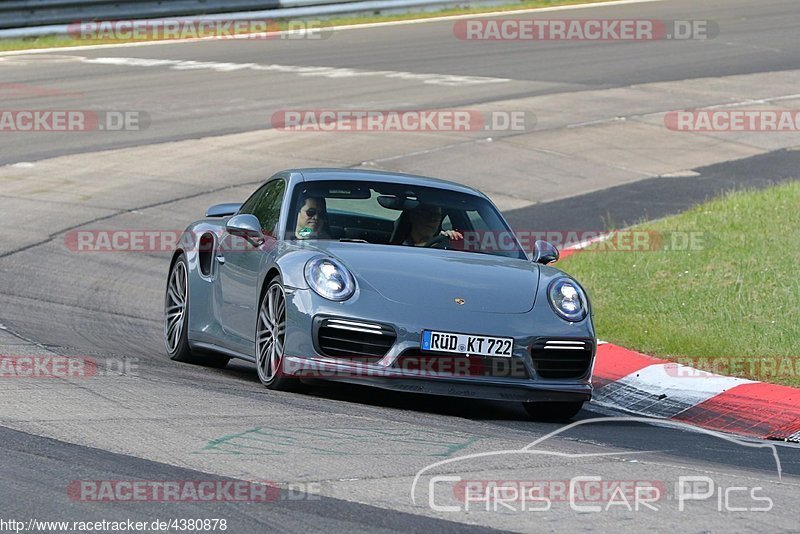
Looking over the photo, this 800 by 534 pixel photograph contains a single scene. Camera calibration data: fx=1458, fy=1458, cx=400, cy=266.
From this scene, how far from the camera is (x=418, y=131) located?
20719 millimetres

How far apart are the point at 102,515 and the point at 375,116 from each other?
16668 mm

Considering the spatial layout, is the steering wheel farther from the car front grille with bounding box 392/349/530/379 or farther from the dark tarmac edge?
the dark tarmac edge

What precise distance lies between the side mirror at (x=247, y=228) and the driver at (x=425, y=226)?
882 mm

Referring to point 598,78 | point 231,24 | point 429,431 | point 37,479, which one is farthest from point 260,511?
point 231,24

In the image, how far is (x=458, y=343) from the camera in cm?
762

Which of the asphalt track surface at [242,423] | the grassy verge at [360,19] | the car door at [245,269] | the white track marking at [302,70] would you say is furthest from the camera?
the grassy verge at [360,19]

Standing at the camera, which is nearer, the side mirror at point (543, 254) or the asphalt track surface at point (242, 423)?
the asphalt track surface at point (242, 423)

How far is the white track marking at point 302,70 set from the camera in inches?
973

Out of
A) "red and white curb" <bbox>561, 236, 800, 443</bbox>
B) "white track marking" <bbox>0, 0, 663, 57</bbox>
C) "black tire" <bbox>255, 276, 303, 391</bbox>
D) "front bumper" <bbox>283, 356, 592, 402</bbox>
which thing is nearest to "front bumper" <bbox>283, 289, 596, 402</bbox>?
"front bumper" <bbox>283, 356, 592, 402</bbox>

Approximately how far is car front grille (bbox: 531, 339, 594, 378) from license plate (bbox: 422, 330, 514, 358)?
0.27 m

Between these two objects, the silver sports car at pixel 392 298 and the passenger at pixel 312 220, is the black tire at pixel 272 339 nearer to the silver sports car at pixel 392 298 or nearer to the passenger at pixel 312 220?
the silver sports car at pixel 392 298

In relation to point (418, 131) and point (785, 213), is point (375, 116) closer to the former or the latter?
point (418, 131)

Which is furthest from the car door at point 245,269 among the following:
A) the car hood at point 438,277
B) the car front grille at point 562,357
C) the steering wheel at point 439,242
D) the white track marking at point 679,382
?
the white track marking at point 679,382

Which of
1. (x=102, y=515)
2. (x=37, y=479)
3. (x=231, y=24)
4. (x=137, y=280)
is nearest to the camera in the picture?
(x=102, y=515)
